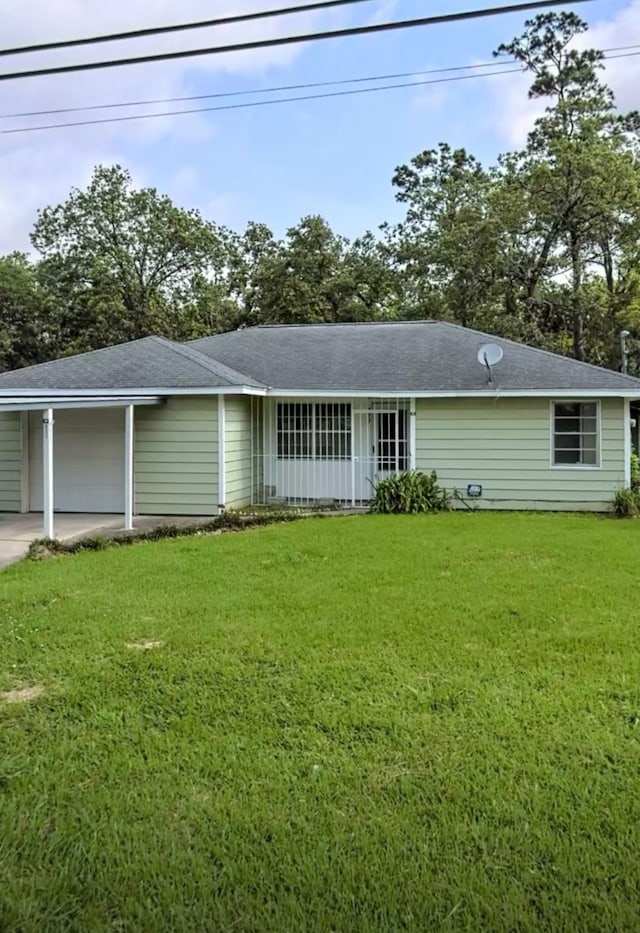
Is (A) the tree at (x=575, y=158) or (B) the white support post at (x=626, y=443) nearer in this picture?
(B) the white support post at (x=626, y=443)

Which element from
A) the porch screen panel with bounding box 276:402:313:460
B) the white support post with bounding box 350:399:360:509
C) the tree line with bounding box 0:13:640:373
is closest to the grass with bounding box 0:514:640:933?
the white support post with bounding box 350:399:360:509

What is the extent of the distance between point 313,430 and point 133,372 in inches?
143

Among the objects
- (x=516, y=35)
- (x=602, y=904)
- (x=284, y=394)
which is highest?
(x=516, y=35)

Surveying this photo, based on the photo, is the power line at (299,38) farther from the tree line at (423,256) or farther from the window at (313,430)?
the tree line at (423,256)

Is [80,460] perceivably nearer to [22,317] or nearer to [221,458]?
[221,458]

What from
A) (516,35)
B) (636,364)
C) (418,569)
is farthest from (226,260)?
(418,569)

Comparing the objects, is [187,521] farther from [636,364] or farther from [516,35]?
[516,35]

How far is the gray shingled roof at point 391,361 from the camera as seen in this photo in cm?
1260

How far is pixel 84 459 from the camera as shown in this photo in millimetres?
12477

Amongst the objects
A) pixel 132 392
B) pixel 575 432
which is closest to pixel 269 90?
pixel 132 392

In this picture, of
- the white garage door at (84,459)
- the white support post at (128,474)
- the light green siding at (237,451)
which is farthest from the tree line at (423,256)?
the white support post at (128,474)

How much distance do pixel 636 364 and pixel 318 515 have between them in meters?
18.2

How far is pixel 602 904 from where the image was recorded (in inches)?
91.0

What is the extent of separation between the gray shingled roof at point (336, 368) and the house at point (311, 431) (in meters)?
0.05
